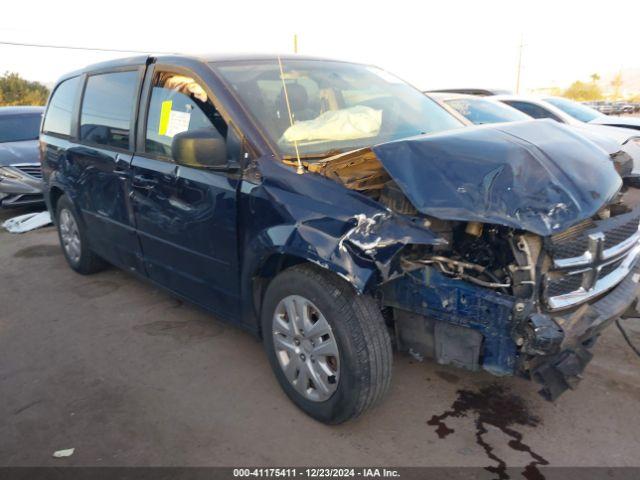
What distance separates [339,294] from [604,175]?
55.7 inches

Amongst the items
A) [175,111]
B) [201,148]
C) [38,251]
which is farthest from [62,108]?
[201,148]

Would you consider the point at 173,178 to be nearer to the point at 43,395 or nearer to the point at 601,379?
the point at 43,395

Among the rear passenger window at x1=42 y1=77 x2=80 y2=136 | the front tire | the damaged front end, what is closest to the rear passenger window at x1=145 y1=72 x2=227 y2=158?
the damaged front end

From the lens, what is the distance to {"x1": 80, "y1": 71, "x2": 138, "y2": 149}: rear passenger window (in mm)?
3879

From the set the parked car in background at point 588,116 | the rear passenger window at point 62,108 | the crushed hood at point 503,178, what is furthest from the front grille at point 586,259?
the parked car in background at point 588,116

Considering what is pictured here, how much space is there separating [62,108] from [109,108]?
48.0 inches

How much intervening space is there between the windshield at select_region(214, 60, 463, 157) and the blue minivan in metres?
0.01

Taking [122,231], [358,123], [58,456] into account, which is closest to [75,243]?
[122,231]

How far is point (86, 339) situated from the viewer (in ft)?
12.8

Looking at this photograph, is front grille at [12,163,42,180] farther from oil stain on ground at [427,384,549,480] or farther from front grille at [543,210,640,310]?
front grille at [543,210,640,310]

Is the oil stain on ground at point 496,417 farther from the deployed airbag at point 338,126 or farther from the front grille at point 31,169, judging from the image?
the front grille at point 31,169

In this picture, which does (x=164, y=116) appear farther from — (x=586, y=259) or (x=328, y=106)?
(x=586, y=259)

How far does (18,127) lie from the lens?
8.84 m

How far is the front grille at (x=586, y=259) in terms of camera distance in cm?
235
